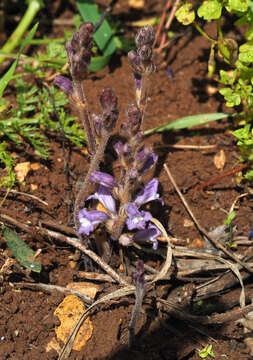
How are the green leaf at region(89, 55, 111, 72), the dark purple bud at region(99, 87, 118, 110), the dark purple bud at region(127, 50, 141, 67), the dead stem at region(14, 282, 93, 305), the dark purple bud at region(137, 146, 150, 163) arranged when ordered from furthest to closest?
the green leaf at region(89, 55, 111, 72) < the dead stem at region(14, 282, 93, 305) < the dark purple bud at region(127, 50, 141, 67) < the dark purple bud at region(137, 146, 150, 163) < the dark purple bud at region(99, 87, 118, 110)

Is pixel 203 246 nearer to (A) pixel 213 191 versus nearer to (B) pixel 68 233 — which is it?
(A) pixel 213 191

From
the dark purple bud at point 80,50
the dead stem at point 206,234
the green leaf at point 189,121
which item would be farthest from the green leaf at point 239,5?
the dead stem at point 206,234

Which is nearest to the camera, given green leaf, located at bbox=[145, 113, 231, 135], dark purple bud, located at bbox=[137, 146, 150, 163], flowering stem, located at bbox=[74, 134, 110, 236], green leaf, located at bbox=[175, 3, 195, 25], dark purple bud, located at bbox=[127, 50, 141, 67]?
dark purple bud, located at bbox=[137, 146, 150, 163]

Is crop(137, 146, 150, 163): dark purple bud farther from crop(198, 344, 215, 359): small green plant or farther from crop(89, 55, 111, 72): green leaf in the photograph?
crop(89, 55, 111, 72): green leaf

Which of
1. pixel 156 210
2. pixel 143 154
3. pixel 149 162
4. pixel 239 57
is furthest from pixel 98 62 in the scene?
pixel 143 154

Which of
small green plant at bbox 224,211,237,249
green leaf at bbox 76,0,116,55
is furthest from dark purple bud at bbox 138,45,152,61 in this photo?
green leaf at bbox 76,0,116,55

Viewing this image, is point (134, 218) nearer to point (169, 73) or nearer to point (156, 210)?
point (156, 210)
